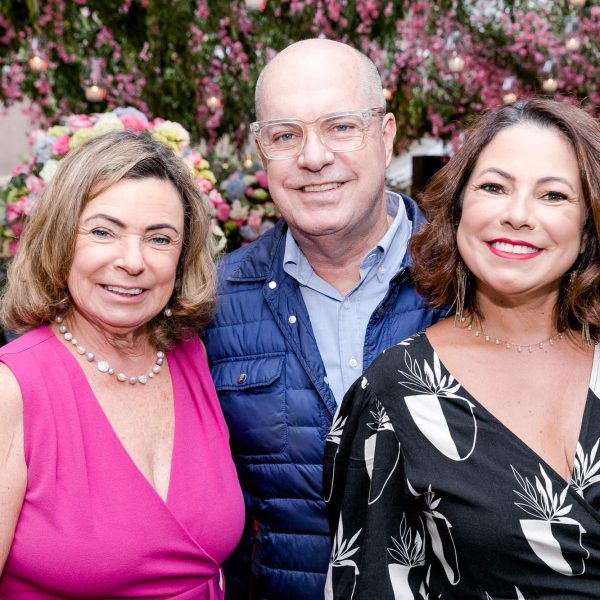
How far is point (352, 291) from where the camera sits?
2.33 metres

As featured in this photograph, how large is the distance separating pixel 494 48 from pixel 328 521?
510 centimetres

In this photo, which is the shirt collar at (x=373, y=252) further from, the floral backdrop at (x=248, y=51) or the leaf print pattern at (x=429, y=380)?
the floral backdrop at (x=248, y=51)

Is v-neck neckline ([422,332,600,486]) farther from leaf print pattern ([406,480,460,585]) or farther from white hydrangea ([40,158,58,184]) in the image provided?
white hydrangea ([40,158,58,184])

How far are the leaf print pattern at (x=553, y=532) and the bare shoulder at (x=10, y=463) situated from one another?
107 cm

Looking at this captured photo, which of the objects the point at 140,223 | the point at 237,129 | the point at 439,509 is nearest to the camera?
the point at 439,509

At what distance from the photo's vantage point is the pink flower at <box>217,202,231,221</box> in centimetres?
407

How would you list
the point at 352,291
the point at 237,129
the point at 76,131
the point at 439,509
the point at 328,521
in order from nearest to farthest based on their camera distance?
the point at 439,509
the point at 328,521
the point at 352,291
the point at 76,131
the point at 237,129

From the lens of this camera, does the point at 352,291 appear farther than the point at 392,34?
No

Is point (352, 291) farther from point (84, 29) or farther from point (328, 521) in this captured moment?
point (84, 29)

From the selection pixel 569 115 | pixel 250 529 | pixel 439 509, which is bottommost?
pixel 250 529

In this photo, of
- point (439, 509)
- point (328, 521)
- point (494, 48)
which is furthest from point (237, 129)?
point (439, 509)

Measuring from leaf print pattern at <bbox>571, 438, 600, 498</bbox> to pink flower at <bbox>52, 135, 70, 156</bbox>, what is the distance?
2.37 metres

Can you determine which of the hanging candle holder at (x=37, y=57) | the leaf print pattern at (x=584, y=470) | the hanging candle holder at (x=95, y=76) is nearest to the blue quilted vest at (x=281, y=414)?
the leaf print pattern at (x=584, y=470)

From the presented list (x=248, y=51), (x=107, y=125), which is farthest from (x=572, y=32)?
(x=107, y=125)
